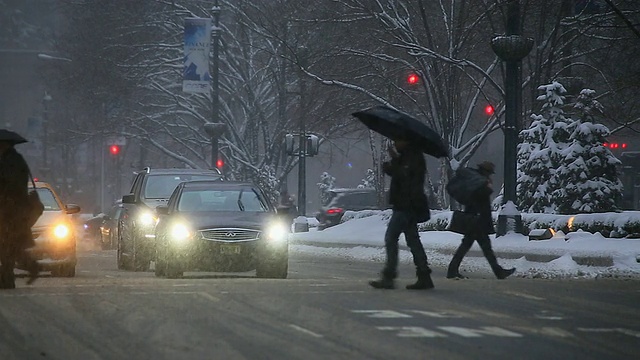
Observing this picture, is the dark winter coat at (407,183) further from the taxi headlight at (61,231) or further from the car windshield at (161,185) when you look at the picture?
the car windshield at (161,185)

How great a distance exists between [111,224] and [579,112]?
13.1 m

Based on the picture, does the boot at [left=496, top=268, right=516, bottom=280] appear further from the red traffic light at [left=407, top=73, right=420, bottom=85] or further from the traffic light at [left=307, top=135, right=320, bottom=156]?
the traffic light at [left=307, top=135, right=320, bottom=156]

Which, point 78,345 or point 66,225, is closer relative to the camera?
point 78,345

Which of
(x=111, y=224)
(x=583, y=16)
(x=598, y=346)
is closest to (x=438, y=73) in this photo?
(x=583, y=16)

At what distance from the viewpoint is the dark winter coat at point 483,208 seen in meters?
18.6

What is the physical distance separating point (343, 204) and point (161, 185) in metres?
22.6

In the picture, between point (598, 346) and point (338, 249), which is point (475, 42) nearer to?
point (338, 249)

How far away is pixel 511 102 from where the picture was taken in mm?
Answer: 25844

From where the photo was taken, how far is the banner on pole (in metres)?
43.1

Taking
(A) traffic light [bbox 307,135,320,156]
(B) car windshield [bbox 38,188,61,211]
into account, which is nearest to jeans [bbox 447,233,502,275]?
(B) car windshield [bbox 38,188,61,211]

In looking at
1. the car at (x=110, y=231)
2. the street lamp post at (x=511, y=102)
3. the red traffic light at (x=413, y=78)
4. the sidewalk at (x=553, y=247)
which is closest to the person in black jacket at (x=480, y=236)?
the sidewalk at (x=553, y=247)

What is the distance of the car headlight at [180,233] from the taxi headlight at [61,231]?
1.58 m

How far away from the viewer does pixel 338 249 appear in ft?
110

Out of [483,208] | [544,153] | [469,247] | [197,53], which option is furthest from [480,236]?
[197,53]
